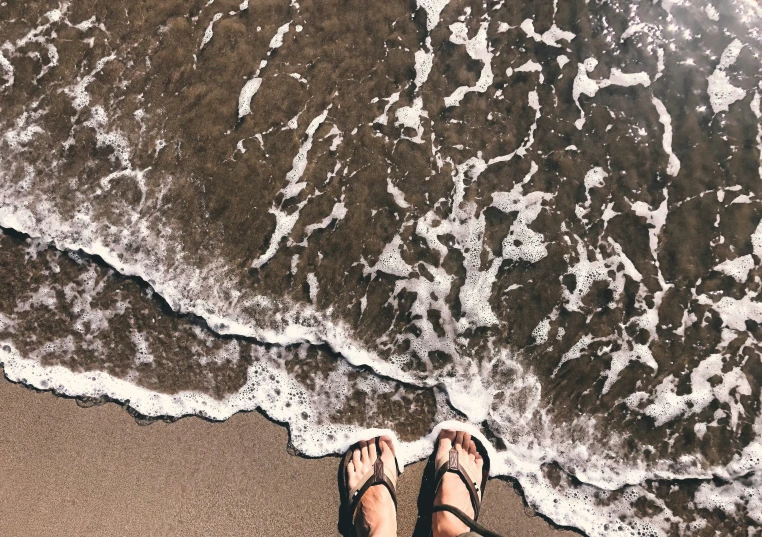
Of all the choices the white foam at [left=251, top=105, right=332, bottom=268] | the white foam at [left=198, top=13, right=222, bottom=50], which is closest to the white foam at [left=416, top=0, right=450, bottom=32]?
the white foam at [left=251, top=105, right=332, bottom=268]

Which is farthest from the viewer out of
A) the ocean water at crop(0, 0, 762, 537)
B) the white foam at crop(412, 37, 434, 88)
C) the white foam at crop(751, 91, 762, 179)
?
the white foam at crop(412, 37, 434, 88)

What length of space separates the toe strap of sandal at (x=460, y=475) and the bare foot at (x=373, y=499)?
0.41m

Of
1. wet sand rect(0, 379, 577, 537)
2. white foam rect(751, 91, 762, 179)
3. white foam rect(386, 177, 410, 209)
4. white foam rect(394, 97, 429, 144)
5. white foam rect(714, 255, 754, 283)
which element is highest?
white foam rect(751, 91, 762, 179)

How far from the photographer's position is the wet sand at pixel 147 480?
385 cm

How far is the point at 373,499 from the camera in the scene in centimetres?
391

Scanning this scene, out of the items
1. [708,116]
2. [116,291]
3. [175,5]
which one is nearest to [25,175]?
[116,291]

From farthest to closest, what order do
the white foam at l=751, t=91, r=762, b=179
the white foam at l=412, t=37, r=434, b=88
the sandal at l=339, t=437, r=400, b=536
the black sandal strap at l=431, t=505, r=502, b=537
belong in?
1. the white foam at l=412, t=37, r=434, b=88
2. the white foam at l=751, t=91, r=762, b=179
3. the sandal at l=339, t=437, r=400, b=536
4. the black sandal strap at l=431, t=505, r=502, b=537

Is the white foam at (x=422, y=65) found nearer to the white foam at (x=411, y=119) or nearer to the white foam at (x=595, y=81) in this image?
the white foam at (x=411, y=119)

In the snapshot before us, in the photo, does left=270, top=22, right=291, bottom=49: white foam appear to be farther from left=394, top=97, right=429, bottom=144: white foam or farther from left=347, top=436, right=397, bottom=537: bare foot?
left=347, top=436, right=397, bottom=537: bare foot

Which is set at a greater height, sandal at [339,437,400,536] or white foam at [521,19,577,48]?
white foam at [521,19,577,48]

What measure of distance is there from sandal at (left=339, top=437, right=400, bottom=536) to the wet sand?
10 centimetres

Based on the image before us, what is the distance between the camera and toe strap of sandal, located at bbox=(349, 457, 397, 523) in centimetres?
383

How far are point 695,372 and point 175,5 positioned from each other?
19.7 feet

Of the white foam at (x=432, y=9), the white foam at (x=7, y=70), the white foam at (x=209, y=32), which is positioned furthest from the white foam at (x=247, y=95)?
the white foam at (x=7, y=70)
